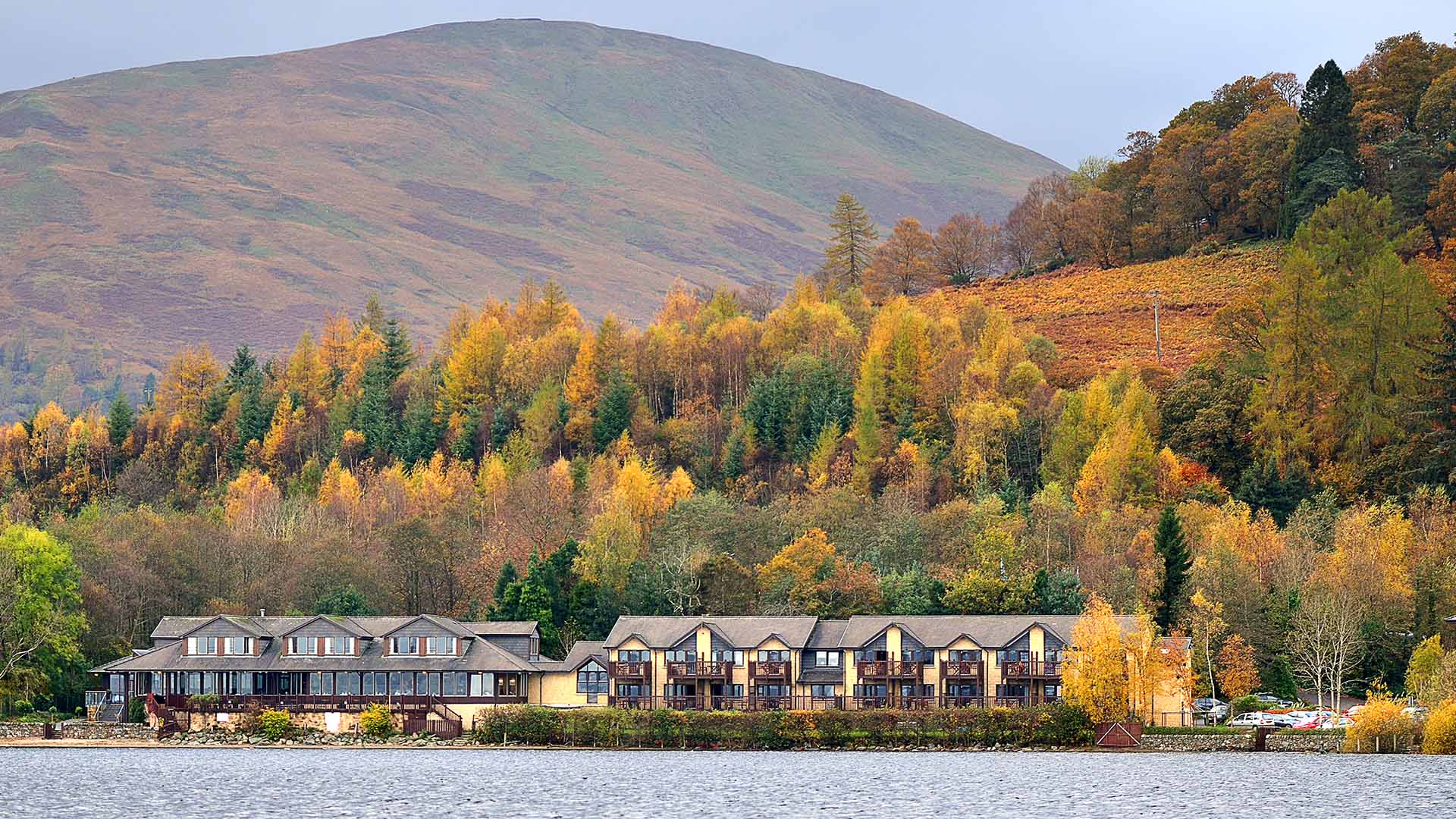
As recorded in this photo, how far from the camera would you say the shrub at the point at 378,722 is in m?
103

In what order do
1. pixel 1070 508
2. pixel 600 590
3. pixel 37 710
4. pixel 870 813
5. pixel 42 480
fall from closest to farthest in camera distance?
pixel 870 813
pixel 37 710
pixel 600 590
pixel 1070 508
pixel 42 480

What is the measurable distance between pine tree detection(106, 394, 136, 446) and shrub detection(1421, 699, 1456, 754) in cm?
13831

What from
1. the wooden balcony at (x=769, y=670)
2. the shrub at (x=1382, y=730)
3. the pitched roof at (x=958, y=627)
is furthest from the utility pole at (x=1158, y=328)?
the shrub at (x=1382, y=730)

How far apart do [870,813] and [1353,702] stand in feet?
165

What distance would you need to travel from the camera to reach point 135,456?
189 metres

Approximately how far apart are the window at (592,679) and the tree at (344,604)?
18.1m

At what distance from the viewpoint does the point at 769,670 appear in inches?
4198

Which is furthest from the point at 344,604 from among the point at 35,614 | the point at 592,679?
the point at 35,614

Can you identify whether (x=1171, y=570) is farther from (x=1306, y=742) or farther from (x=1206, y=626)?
(x=1306, y=742)

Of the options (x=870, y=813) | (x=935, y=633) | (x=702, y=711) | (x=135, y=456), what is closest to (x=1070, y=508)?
(x=935, y=633)

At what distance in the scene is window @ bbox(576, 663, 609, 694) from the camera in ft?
356

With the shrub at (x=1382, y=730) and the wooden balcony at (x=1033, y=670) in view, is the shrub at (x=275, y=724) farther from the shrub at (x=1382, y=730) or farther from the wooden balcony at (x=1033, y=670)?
the shrub at (x=1382, y=730)

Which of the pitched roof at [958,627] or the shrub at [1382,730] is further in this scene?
the pitched roof at [958,627]

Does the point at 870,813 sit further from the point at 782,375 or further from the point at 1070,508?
the point at 782,375
